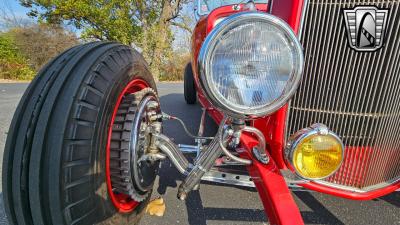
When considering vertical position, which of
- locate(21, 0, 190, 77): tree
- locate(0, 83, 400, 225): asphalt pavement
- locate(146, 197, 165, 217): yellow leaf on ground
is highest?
locate(21, 0, 190, 77): tree

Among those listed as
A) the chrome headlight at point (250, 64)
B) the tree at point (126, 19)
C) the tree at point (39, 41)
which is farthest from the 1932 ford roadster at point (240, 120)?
the tree at point (39, 41)

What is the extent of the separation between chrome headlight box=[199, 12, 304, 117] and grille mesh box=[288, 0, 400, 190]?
33 cm

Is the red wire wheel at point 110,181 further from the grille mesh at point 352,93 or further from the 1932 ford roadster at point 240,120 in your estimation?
the grille mesh at point 352,93

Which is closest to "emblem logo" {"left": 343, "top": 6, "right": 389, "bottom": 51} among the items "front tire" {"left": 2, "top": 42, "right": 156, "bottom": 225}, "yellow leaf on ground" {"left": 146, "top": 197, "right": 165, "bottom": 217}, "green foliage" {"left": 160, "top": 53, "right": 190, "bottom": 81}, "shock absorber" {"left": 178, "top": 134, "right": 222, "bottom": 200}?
"shock absorber" {"left": 178, "top": 134, "right": 222, "bottom": 200}

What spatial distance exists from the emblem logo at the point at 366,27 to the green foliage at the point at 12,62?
1603 centimetres

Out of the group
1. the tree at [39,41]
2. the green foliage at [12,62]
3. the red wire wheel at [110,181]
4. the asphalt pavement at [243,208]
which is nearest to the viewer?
the red wire wheel at [110,181]

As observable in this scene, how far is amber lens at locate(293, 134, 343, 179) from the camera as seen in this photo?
43.1 inches

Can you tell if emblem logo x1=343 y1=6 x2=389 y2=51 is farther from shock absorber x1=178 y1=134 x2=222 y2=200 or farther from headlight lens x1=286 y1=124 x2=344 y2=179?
shock absorber x1=178 y1=134 x2=222 y2=200

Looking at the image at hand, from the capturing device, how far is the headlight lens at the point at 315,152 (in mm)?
1080

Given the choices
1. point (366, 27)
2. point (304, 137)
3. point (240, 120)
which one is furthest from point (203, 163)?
point (366, 27)

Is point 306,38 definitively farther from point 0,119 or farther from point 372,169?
point 0,119

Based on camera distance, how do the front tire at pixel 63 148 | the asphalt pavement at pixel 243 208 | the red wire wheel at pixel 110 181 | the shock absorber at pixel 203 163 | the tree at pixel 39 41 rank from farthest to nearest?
1. the tree at pixel 39 41
2. the asphalt pavement at pixel 243 208
3. the red wire wheel at pixel 110 181
4. the shock absorber at pixel 203 163
5. the front tire at pixel 63 148

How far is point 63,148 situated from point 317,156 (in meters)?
1.03

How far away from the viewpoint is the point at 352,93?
123 centimetres
